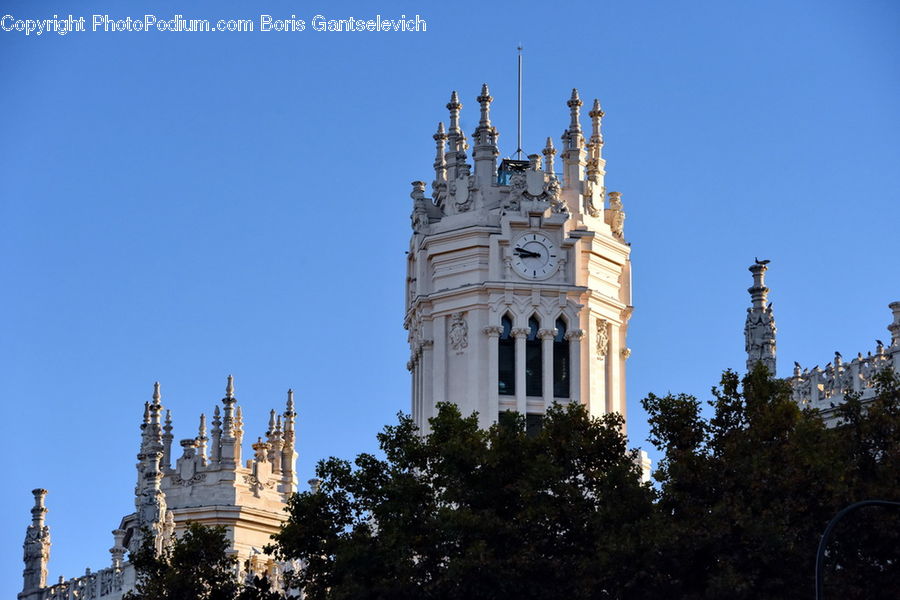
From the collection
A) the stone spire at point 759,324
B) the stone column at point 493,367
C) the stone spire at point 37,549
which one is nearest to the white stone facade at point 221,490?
the stone spire at point 37,549

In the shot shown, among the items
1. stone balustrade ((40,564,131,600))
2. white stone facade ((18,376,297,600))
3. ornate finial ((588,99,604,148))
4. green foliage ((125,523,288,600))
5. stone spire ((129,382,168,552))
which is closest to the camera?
green foliage ((125,523,288,600))

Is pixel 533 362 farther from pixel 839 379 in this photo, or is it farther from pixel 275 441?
pixel 839 379

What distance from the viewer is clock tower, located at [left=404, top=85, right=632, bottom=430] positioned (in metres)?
96.7

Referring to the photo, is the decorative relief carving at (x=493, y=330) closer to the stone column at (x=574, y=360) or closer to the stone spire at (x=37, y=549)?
the stone column at (x=574, y=360)

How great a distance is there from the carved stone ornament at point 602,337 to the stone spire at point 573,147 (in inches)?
237

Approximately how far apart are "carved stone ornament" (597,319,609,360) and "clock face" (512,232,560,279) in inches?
129

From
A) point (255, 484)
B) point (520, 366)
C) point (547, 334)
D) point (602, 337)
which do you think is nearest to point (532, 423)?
point (520, 366)

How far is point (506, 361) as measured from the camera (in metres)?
97.1

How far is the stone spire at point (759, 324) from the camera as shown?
67625 millimetres

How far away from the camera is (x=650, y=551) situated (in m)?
58.3

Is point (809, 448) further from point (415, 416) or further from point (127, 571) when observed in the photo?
point (415, 416)

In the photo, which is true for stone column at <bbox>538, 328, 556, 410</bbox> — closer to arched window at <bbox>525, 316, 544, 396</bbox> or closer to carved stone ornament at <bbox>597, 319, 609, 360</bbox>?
arched window at <bbox>525, 316, 544, 396</bbox>

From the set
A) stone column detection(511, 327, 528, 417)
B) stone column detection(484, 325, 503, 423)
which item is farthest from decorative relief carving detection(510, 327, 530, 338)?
stone column detection(484, 325, 503, 423)

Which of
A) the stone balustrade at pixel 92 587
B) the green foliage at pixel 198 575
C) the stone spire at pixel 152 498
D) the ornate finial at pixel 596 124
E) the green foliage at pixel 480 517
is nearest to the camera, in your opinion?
the green foliage at pixel 480 517
